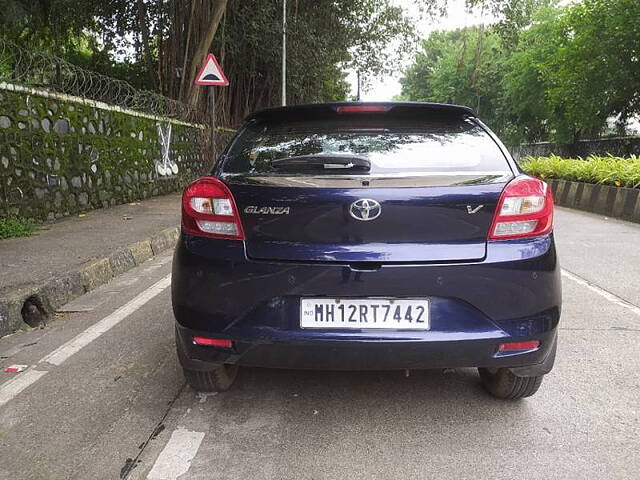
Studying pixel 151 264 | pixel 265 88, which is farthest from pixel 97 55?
pixel 151 264

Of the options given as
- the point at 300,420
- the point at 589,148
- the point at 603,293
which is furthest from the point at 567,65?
the point at 300,420

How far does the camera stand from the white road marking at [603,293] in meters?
4.56

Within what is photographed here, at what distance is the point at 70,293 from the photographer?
15.5ft

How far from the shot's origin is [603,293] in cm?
502

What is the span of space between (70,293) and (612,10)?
2336cm

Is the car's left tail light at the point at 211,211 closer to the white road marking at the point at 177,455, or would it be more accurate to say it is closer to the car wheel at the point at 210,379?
the car wheel at the point at 210,379

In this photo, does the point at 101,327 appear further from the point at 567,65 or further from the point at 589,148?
the point at 567,65

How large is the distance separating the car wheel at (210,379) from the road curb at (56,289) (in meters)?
1.89

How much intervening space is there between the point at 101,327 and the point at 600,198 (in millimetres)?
10975

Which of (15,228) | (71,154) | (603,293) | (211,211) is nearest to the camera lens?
(211,211)

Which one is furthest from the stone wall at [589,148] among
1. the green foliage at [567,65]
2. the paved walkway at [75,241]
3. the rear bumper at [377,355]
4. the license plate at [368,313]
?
the license plate at [368,313]

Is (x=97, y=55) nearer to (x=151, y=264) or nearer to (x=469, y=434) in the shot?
(x=151, y=264)

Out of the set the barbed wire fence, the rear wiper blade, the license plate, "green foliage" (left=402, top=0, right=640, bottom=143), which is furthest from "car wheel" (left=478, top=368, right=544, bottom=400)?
"green foliage" (left=402, top=0, right=640, bottom=143)

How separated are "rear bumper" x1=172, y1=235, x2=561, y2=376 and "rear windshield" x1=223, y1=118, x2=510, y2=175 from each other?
0.44 meters
